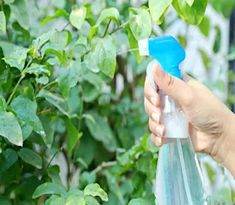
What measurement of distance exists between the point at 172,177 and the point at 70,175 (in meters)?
0.46

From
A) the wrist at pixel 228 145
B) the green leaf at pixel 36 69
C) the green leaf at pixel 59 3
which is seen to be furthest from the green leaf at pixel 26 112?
the green leaf at pixel 59 3

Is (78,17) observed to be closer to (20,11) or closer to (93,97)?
(20,11)

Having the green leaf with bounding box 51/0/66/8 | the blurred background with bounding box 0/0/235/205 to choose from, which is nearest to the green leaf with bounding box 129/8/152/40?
the blurred background with bounding box 0/0/235/205

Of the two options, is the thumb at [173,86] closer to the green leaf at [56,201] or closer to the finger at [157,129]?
the finger at [157,129]

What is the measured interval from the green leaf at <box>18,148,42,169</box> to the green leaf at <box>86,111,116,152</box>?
38 cm

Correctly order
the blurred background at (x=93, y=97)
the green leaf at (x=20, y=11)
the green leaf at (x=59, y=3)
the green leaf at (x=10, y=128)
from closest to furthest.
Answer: the green leaf at (x=10, y=128) < the blurred background at (x=93, y=97) < the green leaf at (x=20, y=11) < the green leaf at (x=59, y=3)

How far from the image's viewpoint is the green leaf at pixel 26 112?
87 cm

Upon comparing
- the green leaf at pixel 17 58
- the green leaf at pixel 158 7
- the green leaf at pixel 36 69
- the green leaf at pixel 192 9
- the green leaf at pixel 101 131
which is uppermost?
the green leaf at pixel 158 7

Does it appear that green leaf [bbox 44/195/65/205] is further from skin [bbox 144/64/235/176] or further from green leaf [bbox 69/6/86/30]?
green leaf [bbox 69/6/86/30]

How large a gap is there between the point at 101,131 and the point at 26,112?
20.1 inches

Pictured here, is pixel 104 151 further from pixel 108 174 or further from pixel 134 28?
pixel 134 28

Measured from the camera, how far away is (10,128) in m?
0.80

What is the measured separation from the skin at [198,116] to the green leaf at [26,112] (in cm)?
15

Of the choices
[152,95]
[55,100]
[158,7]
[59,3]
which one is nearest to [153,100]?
[152,95]
